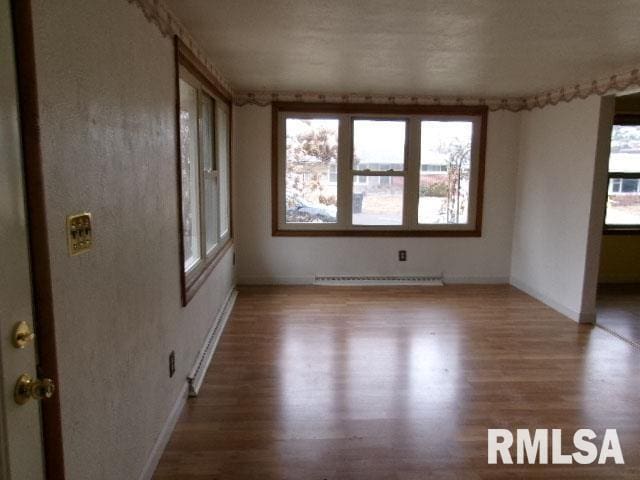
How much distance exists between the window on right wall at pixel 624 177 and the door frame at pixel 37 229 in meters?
5.81

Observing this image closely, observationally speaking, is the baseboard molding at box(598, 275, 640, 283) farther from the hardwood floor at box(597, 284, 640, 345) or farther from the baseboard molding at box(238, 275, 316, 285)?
the baseboard molding at box(238, 275, 316, 285)

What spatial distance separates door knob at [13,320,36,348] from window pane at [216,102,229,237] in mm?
3387

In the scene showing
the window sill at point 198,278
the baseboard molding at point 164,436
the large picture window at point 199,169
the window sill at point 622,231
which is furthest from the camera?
the window sill at point 622,231

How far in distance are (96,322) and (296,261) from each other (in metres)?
4.02

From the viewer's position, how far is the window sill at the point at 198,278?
278cm

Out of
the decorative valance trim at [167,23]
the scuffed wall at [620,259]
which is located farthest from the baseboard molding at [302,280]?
the decorative valance trim at [167,23]

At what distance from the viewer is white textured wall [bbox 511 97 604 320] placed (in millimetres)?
4176

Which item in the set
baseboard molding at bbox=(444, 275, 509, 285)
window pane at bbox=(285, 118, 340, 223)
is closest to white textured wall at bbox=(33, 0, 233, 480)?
window pane at bbox=(285, 118, 340, 223)

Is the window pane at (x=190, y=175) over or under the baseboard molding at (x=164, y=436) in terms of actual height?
over

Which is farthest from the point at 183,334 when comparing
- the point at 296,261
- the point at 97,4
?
the point at 296,261

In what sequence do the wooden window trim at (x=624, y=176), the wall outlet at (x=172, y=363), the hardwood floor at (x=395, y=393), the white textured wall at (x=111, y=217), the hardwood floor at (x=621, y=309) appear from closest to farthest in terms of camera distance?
the white textured wall at (x=111, y=217) → the hardwood floor at (x=395, y=393) → the wall outlet at (x=172, y=363) → the hardwood floor at (x=621, y=309) → the wooden window trim at (x=624, y=176)

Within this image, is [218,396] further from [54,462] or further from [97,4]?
[97,4]

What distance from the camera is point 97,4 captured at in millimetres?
1552

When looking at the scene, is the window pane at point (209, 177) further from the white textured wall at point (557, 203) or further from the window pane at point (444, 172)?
the white textured wall at point (557, 203)
